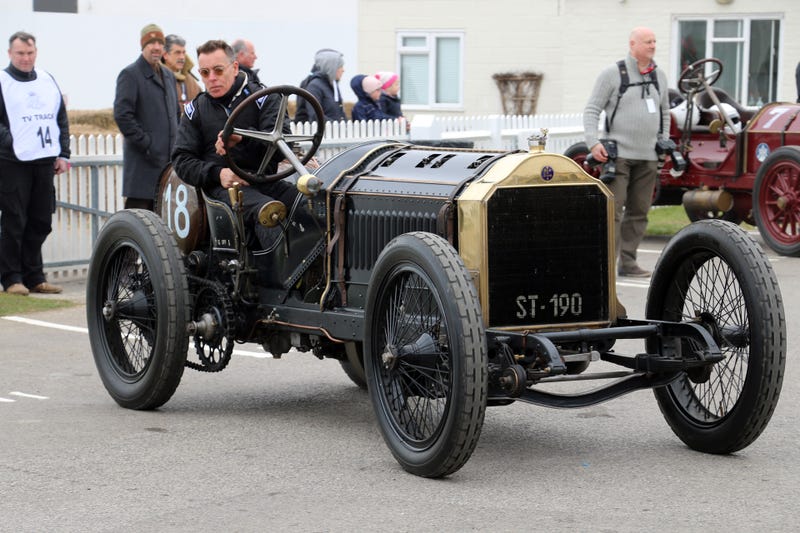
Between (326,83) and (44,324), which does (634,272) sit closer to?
(326,83)

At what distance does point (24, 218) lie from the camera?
10.9 metres

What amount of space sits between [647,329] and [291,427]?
178cm

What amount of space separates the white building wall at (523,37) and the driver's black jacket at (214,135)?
17803 mm

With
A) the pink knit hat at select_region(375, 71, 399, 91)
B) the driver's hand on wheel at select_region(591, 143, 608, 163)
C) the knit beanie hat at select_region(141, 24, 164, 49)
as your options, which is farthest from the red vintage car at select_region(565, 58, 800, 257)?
the knit beanie hat at select_region(141, 24, 164, 49)

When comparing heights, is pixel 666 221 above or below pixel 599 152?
below

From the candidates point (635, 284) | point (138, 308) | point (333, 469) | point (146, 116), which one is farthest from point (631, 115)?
point (333, 469)

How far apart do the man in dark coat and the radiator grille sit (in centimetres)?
581

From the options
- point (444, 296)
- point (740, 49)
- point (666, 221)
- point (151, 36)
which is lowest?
point (666, 221)

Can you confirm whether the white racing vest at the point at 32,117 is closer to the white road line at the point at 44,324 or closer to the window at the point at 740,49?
the white road line at the point at 44,324

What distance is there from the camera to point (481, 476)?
5645 mm

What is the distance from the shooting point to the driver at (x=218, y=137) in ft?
22.8

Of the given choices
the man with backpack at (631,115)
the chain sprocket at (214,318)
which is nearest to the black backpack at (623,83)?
the man with backpack at (631,115)

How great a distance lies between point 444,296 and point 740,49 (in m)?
19.8

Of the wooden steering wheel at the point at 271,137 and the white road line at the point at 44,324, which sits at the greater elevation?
the wooden steering wheel at the point at 271,137
